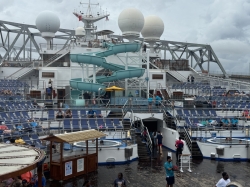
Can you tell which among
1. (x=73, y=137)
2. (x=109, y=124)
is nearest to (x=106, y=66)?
(x=109, y=124)

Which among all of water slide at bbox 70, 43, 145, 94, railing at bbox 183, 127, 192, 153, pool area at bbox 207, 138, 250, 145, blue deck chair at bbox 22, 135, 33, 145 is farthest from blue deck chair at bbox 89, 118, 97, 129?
water slide at bbox 70, 43, 145, 94

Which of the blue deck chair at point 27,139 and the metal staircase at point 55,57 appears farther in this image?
the metal staircase at point 55,57

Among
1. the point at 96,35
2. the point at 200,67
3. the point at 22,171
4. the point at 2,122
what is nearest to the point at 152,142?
the point at 2,122

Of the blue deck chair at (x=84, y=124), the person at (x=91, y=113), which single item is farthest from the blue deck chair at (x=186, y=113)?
the blue deck chair at (x=84, y=124)

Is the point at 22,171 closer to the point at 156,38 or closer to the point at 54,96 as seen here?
the point at 54,96

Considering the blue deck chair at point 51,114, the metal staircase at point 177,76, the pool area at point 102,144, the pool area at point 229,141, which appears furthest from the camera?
the metal staircase at point 177,76

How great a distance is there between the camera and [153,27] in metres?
43.8

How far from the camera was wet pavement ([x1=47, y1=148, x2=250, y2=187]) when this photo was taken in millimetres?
13641

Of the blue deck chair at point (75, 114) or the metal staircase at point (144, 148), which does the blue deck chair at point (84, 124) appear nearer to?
the blue deck chair at point (75, 114)

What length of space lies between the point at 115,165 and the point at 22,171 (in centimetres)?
1031

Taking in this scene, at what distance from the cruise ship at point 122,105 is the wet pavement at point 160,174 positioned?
34.5 inches

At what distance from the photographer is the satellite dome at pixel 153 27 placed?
4388cm

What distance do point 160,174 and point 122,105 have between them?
37.3ft

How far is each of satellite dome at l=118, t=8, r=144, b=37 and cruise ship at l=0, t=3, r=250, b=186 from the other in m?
0.10
